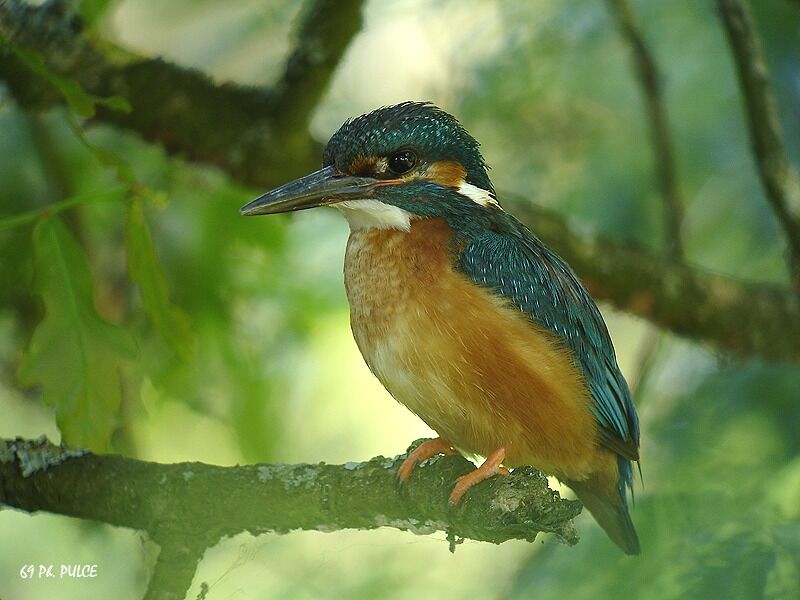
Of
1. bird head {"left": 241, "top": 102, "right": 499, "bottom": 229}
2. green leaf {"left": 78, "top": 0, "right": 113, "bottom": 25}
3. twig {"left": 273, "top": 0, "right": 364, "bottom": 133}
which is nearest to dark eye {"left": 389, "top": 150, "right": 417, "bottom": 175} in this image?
bird head {"left": 241, "top": 102, "right": 499, "bottom": 229}

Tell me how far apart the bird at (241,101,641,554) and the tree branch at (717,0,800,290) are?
45.5 inches

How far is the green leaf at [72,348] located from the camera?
2.20 m

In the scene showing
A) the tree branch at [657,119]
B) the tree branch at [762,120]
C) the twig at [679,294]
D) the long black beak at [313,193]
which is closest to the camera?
the long black beak at [313,193]

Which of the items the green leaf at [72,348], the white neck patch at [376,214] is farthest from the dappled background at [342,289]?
the white neck patch at [376,214]

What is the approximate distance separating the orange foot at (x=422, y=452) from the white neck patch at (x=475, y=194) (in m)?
0.65

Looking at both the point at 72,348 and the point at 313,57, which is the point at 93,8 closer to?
the point at 313,57

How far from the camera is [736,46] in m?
3.46

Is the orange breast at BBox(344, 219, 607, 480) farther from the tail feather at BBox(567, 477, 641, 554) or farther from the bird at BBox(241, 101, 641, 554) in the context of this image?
the tail feather at BBox(567, 477, 641, 554)

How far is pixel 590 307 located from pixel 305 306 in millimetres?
1210

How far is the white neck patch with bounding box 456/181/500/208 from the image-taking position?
2.82 m

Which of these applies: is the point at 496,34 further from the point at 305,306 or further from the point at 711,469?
the point at 711,469

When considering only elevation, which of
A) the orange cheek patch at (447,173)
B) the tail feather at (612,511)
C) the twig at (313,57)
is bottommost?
the tail feather at (612,511)

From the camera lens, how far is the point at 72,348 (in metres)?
Result: 2.22

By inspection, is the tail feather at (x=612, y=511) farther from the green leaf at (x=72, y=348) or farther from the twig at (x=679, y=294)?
the green leaf at (x=72, y=348)
